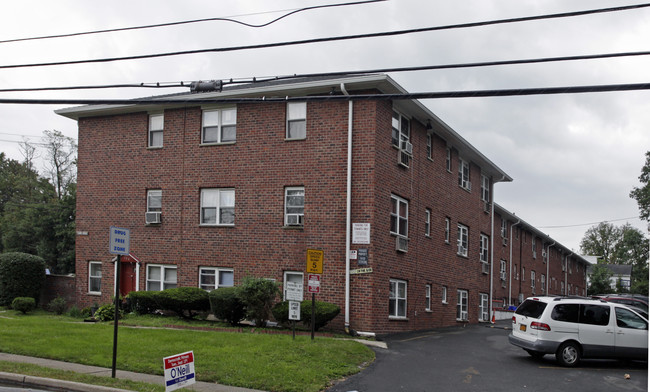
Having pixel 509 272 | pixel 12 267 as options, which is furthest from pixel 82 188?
pixel 509 272

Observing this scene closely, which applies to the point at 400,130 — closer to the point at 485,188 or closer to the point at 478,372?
the point at 478,372

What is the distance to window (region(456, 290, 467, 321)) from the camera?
27859 millimetres

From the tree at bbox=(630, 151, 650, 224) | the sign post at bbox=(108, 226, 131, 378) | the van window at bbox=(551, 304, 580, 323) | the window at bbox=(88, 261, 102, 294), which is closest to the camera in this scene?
Result: the sign post at bbox=(108, 226, 131, 378)

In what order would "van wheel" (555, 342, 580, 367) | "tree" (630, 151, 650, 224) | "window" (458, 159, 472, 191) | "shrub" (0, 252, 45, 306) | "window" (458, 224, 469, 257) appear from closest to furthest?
Answer: "van wheel" (555, 342, 580, 367)
"shrub" (0, 252, 45, 306)
"window" (458, 224, 469, 257)
"window" (458, 159, 472, 191)
"tree" (630, 151, 650, 224)

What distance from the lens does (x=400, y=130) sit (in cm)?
2197

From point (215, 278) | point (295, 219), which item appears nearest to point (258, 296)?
point (295, 219)

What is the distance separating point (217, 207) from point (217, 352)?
900 centimetres

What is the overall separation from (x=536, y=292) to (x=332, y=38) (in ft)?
131

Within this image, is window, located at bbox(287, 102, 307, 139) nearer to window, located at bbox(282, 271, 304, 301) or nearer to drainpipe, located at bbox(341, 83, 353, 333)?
drainpipe, located at bbox(341, 83, 353, 333)

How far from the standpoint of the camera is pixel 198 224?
2238 cm

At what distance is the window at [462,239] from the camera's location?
1104 inches

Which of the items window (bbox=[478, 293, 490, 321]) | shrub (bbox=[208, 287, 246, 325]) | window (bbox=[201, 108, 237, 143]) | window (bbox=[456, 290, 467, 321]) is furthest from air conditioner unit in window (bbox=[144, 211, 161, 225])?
window (bbox=[478, 293, 490, 321])

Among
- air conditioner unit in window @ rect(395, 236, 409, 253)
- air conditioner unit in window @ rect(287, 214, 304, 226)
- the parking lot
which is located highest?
air conditioner unit in window @ rect(287, 214, 304, 226)

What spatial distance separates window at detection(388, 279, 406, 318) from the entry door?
382 inches
